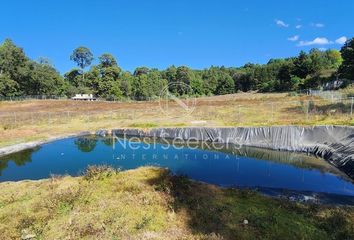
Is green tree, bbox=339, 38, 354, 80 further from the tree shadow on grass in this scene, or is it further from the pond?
the tree shadow on grass

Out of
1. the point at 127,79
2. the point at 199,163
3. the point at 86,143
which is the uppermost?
the point at 127,79

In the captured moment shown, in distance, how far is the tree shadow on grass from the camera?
7.32 m

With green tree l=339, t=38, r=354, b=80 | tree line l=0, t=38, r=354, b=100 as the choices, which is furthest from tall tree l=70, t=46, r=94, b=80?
green tree l=339, t=38, r=354, b=80

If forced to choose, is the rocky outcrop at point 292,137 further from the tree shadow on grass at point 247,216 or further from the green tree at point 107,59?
the green tree at point 107,59

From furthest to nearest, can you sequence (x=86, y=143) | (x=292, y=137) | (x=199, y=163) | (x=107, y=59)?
(x=107, y=59) → (x=86, y=143) → (x=292, y=137) → (x=199, y=163)

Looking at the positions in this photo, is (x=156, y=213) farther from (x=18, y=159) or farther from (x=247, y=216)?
(x=18, y=159)

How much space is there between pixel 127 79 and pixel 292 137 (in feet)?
223

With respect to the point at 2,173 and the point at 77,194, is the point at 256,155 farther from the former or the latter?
the point at 2,173

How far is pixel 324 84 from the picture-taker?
6200 centimetres

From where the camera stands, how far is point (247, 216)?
8320mm

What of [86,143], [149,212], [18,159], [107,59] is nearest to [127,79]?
[107,59]

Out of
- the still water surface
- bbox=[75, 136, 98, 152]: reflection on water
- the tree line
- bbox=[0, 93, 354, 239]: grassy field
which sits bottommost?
bbox=[75, 136, 98, 152]: reflection on water

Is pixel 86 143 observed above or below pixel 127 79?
below

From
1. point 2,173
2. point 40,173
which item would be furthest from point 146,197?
point 2,173
